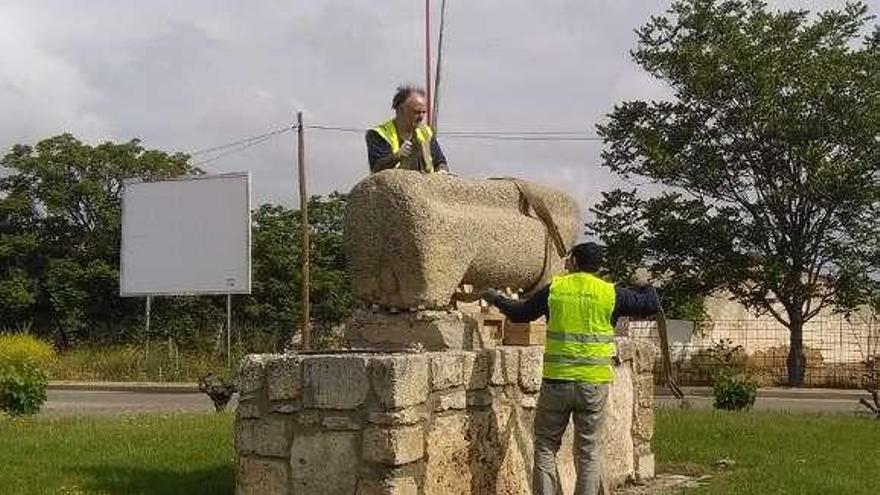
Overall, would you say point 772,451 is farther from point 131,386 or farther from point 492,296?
point 131,386

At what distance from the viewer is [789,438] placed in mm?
10992

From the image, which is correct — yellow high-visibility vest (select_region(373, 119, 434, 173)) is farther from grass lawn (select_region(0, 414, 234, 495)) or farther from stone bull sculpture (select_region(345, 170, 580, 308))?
grass lawn (select_region(0, 414, 234, 495))

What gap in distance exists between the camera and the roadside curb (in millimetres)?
24656

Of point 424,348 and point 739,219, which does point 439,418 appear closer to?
point 424,348

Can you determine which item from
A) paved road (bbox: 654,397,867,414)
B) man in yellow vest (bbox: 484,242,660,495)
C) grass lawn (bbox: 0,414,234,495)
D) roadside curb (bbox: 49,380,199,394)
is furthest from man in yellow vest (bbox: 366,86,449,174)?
roadside curb (bbox: 49,380,199,394)

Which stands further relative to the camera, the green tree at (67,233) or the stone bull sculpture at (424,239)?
the green tree at (67,233)

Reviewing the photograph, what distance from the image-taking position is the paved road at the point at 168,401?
61.4ft

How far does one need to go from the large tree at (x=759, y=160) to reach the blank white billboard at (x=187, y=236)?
828 cm

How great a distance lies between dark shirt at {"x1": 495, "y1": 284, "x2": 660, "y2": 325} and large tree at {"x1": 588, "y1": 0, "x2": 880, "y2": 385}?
18.3 meters

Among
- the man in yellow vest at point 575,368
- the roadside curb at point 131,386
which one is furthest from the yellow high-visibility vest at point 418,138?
the roadside curb at point 131,386

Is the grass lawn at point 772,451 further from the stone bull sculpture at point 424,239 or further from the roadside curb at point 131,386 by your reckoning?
the roadside curb at point 131,386

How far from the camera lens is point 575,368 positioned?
19.7 feet

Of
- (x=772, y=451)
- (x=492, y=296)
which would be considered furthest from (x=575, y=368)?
(x=772, y=451)

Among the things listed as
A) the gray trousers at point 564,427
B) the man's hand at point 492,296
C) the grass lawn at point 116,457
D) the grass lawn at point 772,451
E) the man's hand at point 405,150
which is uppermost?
the man's hand at point 405,150
